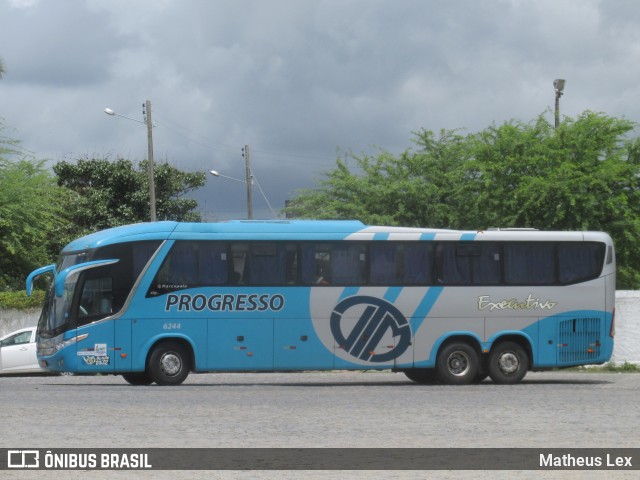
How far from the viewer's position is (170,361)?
25984 millimetres

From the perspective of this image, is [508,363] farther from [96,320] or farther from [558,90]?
[558,90]

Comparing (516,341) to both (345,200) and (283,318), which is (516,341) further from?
(345,200)

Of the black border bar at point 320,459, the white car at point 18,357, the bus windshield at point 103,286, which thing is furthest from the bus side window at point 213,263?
the black border bar at point 320,459

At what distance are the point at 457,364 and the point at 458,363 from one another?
31mm

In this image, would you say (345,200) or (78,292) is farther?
(345,200)

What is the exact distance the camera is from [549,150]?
152 feet

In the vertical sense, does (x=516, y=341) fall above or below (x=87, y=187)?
below

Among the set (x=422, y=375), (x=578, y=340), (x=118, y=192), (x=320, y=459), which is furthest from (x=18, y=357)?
(x=118, y=192)

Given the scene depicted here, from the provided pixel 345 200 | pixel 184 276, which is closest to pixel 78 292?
pixel 184 276

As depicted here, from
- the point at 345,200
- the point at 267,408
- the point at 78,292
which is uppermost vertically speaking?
the point at 345,200

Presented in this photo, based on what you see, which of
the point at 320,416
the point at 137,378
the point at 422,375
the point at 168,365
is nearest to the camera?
the point at 320,416

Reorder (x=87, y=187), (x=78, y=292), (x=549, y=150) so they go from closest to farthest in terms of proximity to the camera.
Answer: (x=78, y=292), (x=549, y=150), (x=87, y=187)

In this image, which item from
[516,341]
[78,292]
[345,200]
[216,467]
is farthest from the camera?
[345,200]

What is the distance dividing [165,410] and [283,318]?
8162 millimetres
